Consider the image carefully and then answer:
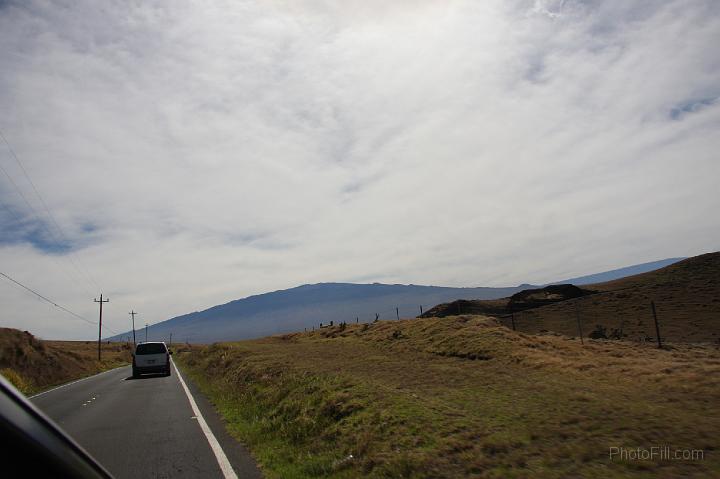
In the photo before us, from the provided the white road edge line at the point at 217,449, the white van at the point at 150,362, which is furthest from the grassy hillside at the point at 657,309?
the white road edge line at the point at 217,449

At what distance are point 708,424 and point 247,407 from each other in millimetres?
11486

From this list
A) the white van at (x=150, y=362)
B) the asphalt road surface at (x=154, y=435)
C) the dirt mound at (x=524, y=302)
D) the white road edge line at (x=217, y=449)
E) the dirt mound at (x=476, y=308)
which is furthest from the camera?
the dirt mound at (x=476, y=308)

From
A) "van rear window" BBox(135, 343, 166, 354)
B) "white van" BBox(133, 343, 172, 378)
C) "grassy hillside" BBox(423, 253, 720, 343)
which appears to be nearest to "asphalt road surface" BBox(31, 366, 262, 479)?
"white van" BBox(133, 343, 172, 378)

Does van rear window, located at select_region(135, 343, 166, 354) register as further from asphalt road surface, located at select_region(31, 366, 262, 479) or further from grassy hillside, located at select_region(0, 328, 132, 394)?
asphalt road surface, located at select_region(31, 366, 262, 479)

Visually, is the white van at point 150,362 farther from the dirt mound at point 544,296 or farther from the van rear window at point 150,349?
the dirt mound at point 544,296

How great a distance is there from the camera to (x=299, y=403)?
41.8ft

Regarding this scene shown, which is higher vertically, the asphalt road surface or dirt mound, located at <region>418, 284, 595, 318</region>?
dirt mound, located at <region>418, 284, 595, 318</region>

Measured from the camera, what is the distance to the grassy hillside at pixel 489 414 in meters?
6.98

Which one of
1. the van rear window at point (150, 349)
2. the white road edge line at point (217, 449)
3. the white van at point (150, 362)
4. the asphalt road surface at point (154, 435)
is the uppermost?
the van rear window at point (150, 349)

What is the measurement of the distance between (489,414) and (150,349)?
90.2ft

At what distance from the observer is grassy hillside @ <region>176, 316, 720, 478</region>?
6980 millimetres

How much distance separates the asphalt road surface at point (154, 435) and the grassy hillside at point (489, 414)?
0.61 meters

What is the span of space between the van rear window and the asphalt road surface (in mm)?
11028

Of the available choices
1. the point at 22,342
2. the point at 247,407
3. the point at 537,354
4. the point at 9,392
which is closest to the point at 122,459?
the point at 247,407
